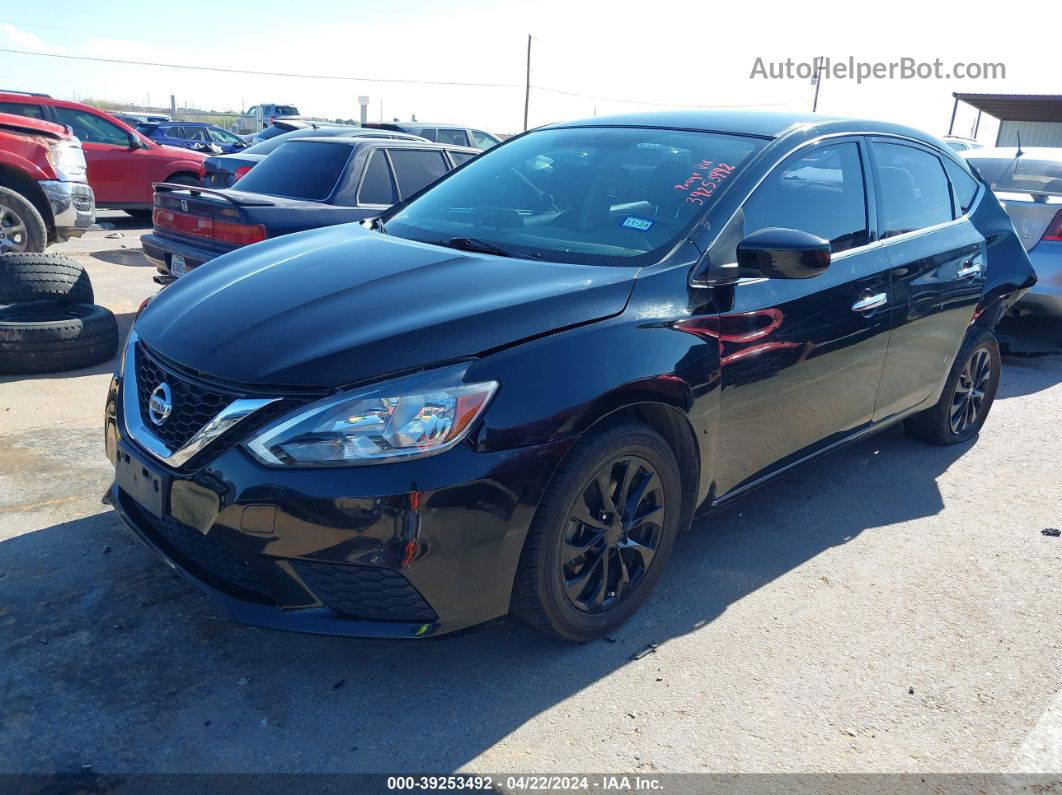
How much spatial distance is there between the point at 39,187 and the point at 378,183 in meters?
3.55

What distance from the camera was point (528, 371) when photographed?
2523 millimetres

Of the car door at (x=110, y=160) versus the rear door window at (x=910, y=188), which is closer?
the rear door window at (x=910, y=188)

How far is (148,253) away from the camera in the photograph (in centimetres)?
652

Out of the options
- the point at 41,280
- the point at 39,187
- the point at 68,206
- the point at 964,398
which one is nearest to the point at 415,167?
the point at 41,280

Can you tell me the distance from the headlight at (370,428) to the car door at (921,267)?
2399 mm

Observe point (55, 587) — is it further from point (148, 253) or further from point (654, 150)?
point (148, 253)

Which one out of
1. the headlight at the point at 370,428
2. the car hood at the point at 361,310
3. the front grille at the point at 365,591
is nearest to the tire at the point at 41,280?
the car hood at the point at 361,310

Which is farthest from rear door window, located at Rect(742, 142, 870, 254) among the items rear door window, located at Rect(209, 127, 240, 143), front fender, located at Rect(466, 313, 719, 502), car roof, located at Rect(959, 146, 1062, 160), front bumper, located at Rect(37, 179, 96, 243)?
rear door window, located at Rect(209, 127, 240, 143)

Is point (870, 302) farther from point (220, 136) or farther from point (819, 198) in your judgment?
A: point (220, 136)

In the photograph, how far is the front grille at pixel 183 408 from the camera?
247 centimetres

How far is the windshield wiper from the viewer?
3216 millimetres

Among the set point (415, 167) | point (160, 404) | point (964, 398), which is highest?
point (415, 167)

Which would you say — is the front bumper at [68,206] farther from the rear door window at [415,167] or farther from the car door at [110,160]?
the car door at [110,160]

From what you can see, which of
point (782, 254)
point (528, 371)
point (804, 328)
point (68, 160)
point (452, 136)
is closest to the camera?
A: point (528, 371)
